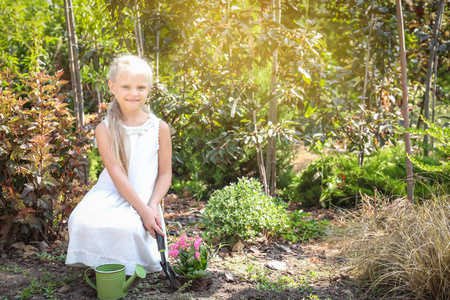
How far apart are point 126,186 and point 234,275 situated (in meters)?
0.83

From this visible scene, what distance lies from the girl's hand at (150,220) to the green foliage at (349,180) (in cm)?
199

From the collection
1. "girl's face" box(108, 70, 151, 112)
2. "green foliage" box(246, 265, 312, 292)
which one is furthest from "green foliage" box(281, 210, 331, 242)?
"girl's face" box(108, 70, 151, 112)

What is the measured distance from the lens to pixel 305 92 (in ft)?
12.2

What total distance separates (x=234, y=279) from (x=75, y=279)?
900mm

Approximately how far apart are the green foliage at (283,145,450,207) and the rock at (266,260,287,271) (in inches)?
48.2

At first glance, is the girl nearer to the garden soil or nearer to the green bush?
the garden soil

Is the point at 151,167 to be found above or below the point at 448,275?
above

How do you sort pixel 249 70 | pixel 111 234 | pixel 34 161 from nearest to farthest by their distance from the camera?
pixel 111 234 → pixel 34 161 → pixel 249 70

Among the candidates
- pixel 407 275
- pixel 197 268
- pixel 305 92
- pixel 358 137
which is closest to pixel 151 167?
pixel 197 268

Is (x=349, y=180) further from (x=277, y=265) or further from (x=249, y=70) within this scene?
(x=277, y=265)

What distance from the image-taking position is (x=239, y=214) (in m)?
2.86

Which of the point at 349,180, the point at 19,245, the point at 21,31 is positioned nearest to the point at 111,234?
the point at 19,245

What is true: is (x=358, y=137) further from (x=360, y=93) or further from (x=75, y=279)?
(x=75, y=279)

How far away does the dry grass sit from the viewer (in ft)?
6.97
